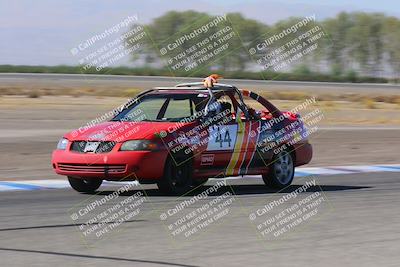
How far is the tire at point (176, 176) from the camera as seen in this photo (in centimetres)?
1208

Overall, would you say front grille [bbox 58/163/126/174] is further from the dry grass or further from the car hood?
the dry grass

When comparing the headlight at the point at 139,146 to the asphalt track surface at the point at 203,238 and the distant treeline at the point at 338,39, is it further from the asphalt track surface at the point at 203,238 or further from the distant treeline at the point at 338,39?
the distant treeline at the point at 338,39

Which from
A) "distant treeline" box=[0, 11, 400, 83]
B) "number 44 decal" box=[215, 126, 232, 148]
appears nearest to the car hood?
"number 44 decal" box=[215, 126, 232, 148]

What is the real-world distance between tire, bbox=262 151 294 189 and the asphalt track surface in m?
1.08

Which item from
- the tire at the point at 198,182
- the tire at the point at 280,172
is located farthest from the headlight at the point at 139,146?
the tire at the point at 280,172

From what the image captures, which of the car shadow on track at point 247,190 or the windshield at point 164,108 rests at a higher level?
the windshield at point 164,108

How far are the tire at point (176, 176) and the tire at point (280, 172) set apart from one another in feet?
5.50

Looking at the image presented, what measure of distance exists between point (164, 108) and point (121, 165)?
4.51 feet

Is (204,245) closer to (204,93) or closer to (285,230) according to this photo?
(285,230)

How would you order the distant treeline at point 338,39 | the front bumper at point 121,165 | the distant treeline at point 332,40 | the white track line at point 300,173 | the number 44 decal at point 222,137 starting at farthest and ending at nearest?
1. the distant treeline at point 338,39
2. the distant treeline at point 332,40
3. the white track line at point 300,173
4. the number 44 decal at point 222,137
5. the front bumper at point 121,165

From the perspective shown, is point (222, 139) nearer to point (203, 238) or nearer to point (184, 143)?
point (184, 143)

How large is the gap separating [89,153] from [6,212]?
5.56ft

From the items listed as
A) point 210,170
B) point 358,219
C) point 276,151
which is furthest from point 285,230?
point 276,151

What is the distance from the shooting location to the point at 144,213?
1059cm
